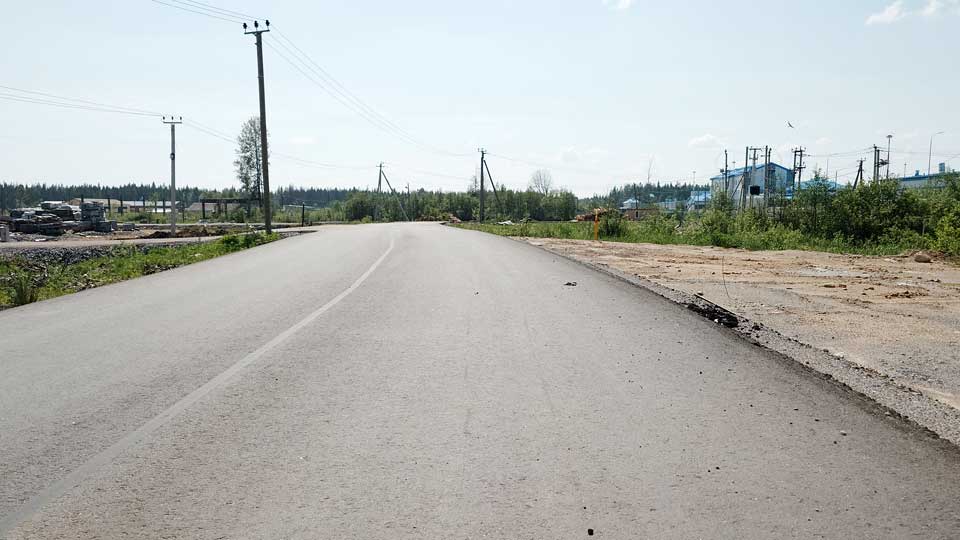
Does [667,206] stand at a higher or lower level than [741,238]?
higher

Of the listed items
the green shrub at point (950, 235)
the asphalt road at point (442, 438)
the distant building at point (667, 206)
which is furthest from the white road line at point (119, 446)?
the distant building at point (667, 206)

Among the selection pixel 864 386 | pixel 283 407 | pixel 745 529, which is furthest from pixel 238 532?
pixel 864 386

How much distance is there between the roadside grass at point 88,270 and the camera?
43.3 ft

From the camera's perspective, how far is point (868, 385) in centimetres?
559

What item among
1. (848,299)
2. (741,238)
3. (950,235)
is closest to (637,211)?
(741,238)

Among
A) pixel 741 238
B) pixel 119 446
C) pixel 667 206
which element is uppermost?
pixel 667 206

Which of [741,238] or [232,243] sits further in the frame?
[741,238]

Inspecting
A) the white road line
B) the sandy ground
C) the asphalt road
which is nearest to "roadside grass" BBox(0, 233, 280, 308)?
the asphalt road

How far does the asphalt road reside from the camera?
3197mm

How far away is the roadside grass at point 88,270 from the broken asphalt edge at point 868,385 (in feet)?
40.0

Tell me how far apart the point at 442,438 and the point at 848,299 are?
9.40 metres

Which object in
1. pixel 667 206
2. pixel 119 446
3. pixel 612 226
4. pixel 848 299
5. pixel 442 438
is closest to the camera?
pixel 119 446

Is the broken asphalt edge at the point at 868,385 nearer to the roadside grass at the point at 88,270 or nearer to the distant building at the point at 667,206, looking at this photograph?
the roadside grass at the point at 88,270

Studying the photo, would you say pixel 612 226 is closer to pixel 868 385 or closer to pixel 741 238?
pixel 741 238
